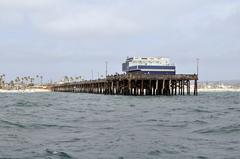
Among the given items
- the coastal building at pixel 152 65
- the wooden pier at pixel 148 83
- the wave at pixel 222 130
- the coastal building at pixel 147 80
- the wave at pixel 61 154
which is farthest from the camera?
the coastal building at pixel 152 65

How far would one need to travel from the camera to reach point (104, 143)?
827 inches

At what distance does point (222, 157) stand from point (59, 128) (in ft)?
39.4

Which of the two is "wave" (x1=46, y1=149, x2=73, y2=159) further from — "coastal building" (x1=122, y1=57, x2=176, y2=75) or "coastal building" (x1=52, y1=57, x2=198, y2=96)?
"coastal building" (x1=122, y1=57, x2=176, y2=75)

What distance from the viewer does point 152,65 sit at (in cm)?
10506

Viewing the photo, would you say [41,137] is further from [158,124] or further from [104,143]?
[158,124]

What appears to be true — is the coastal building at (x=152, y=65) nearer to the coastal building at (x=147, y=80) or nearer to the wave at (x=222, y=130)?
the coastal building at (x=147, y=80)

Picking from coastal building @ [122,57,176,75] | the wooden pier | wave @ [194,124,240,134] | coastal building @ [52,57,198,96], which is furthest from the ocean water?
coastal building @ [122,57,176,75]

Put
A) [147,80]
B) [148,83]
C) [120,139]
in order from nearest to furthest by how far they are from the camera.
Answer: [120,139] → [147,80] → [148,83]

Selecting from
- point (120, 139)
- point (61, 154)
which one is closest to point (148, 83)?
point (120, 139)

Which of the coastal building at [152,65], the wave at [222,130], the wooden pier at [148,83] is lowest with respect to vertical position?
the wave at [222,130]

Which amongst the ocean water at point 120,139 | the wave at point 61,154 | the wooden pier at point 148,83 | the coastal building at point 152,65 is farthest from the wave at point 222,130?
the coastal building at point 152,65

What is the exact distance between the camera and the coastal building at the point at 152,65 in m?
103

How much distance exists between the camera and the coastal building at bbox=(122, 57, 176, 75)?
10331 cm

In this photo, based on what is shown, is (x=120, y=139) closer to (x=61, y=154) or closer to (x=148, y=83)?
(x=61, y=154)
